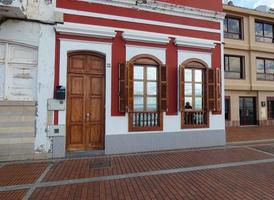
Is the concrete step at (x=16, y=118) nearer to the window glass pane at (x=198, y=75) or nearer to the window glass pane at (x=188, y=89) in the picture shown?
the window glass pane at (x=188, y=89)

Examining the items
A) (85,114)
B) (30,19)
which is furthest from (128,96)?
(30,19)

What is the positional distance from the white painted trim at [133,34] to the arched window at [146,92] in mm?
726

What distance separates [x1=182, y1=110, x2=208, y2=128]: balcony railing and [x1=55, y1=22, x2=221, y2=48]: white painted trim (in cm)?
273

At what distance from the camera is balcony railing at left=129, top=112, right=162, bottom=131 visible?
29.0 ft

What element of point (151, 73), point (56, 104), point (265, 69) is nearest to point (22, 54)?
→ point (56, 104)

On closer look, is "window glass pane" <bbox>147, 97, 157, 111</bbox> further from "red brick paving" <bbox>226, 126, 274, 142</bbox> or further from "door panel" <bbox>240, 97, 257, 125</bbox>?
"door panel" <bbox>240, 97, 257, 125</bbox>

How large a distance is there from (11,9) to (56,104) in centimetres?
305

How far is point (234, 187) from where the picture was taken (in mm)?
5344

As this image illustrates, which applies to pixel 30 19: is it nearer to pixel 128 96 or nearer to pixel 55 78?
pixel 55 78

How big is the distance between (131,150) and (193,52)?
15.3 ft

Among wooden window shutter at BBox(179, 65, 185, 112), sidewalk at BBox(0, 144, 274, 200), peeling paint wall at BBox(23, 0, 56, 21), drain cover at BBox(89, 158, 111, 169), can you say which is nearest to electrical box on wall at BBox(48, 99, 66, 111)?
sidewalk at BBox(0, 144, 274, 200)

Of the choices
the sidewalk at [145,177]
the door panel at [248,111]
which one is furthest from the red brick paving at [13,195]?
the door panel at [248,111]

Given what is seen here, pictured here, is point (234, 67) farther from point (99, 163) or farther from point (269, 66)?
point (99, 163)

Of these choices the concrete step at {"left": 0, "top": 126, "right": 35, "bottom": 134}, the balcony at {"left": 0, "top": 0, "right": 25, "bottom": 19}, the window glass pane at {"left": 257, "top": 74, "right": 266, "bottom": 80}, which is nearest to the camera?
the balcony at {"left": 0, "top": 0, "right": 25, "bottom": 19}
